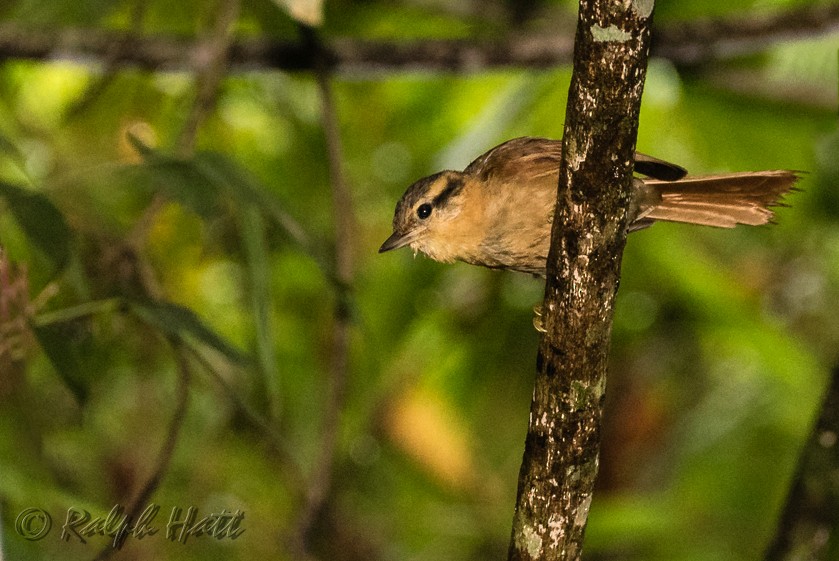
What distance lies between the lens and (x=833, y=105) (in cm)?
414

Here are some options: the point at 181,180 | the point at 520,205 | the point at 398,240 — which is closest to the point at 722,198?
→ the point at 520,205

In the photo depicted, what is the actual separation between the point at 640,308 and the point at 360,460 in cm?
158

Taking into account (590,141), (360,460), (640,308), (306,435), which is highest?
(590,141)

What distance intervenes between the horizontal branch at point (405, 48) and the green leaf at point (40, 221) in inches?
62.4

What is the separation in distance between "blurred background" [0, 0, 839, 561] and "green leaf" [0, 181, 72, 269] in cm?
95

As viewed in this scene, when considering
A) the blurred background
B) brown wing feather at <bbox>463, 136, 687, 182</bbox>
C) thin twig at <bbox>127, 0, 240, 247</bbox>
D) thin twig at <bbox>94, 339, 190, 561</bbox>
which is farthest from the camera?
the blurred background

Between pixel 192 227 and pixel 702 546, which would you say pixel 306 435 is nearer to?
pixel 192 227

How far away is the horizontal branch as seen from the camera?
3.60 m

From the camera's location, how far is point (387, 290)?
4270mm

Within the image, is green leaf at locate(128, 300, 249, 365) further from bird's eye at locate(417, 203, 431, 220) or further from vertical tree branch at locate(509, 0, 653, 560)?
vertical tree branch at locate(509, 0, 653, 560)

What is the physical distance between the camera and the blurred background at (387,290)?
12.2 ft

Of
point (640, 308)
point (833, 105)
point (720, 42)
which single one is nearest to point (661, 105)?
point (720, 42)

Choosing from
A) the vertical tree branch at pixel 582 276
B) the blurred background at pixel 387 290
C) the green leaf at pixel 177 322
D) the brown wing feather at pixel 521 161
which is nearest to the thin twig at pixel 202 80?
the blurred background at pixel 387 290

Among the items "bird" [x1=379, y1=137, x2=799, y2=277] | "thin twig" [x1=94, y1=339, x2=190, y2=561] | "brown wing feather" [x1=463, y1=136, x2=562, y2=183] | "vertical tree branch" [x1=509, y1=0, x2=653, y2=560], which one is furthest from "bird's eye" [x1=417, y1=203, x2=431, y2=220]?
"vertical tree branch" [x1=509, y1=0, x2=653, y2=560]
